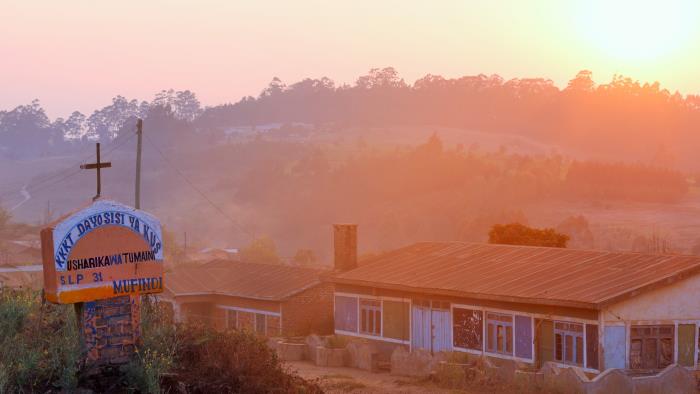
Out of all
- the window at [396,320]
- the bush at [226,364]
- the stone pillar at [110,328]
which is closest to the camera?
the stone pillar at [110,328]

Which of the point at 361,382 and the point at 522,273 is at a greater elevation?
the point at 522,273

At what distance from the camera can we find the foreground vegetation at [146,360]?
15414 millimetres

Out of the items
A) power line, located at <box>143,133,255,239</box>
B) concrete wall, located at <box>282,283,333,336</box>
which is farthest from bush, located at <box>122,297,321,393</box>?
power line, located at <box>143,133,255,239</box>

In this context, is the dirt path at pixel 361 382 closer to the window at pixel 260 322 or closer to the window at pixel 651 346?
the window at pixel 651 346

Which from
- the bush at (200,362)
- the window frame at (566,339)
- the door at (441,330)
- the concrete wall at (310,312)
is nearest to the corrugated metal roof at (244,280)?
the concrete wall at (310,312)

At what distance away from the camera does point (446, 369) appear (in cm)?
2816

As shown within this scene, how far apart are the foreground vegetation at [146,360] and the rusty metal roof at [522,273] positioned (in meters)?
12.4

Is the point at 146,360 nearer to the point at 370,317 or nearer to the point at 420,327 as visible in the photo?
the point at 420,327

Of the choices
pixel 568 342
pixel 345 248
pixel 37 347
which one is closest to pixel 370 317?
pixel 345 248

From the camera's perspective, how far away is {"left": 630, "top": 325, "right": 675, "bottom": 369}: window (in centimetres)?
2800

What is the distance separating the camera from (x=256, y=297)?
40.9 metres

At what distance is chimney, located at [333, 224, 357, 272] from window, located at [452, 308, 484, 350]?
7.66 m

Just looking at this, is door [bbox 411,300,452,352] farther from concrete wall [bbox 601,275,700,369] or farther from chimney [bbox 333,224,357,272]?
concrete wall [bbox 601,275,700,369]

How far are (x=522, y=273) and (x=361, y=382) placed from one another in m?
7.47
